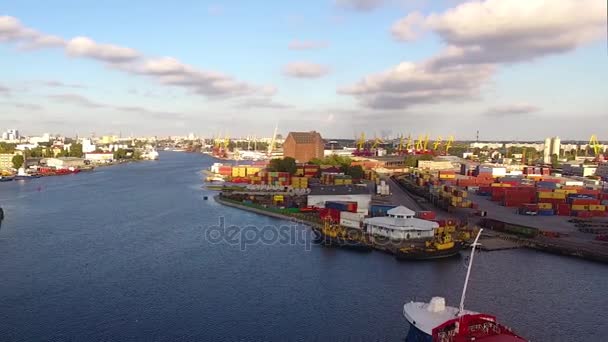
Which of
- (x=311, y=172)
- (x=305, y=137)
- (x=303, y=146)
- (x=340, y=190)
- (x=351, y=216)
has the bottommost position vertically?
(x=351, y=216)

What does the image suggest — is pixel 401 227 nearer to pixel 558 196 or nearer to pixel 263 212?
pixel 263 212

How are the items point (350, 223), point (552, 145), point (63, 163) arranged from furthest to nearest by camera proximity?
point (552, 145), point (63, 163), point (350, 223)

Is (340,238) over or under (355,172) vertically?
under

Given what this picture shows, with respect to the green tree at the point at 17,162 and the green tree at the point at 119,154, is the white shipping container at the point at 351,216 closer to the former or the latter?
the green tree at the point at 17,162

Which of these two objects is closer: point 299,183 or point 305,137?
point 299,183

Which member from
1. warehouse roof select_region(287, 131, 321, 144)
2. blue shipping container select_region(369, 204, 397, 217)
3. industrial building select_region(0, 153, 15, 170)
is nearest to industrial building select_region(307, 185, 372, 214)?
blue shipping container select_region(369, 204, 397, 217)

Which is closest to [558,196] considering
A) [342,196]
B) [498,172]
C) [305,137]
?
[342,196]

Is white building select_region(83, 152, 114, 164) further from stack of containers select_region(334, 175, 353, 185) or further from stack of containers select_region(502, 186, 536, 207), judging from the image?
stack of containers select_region(502, 186, 536, 207)
